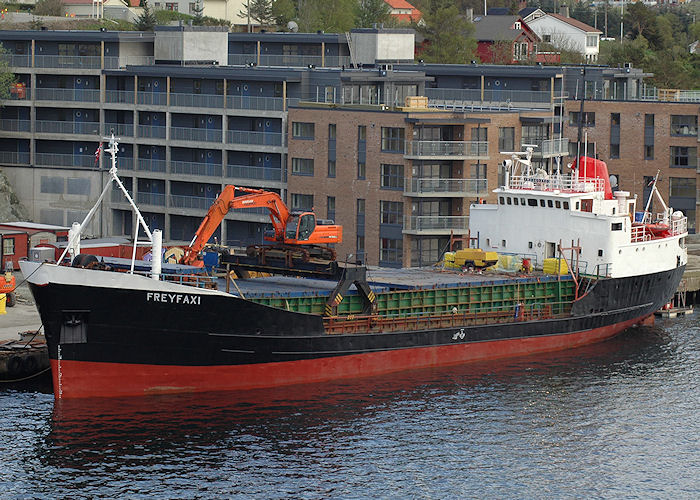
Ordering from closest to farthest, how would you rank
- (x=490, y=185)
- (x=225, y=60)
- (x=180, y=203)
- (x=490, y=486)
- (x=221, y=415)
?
1. (x=490, y=486)
2. (x=221, y=415)
3. (x=490, y=185)
4. (x=180, y=203)
5. (x=225, y=60)

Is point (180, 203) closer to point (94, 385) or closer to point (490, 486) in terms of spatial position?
point (94, 385)

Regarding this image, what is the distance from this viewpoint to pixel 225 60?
116438 millimetres

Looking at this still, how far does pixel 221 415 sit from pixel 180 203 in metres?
48.5

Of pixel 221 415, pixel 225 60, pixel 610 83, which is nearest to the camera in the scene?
pixel 221 415

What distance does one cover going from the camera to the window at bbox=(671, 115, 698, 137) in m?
114

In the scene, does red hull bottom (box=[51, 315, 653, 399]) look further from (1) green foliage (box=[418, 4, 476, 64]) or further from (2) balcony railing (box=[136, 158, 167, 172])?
(1) green foliage (box=[418, 4, 476, 64])

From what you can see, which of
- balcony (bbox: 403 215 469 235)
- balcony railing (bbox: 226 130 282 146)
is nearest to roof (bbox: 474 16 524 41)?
balcony railing (bbox: 226 130 282 146)

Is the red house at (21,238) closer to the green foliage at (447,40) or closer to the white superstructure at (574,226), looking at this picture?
the white superstructure at (574,226)

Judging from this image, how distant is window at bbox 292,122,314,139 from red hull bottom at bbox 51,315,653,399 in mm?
30880

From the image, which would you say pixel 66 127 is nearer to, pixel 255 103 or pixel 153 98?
pixel 153 98

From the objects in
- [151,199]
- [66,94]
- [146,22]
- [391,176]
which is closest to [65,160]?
[66,94]

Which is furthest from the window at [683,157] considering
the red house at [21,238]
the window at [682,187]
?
the red house at [21,238]

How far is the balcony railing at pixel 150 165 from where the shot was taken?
109938mm

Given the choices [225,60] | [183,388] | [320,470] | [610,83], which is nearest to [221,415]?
[183,388]
